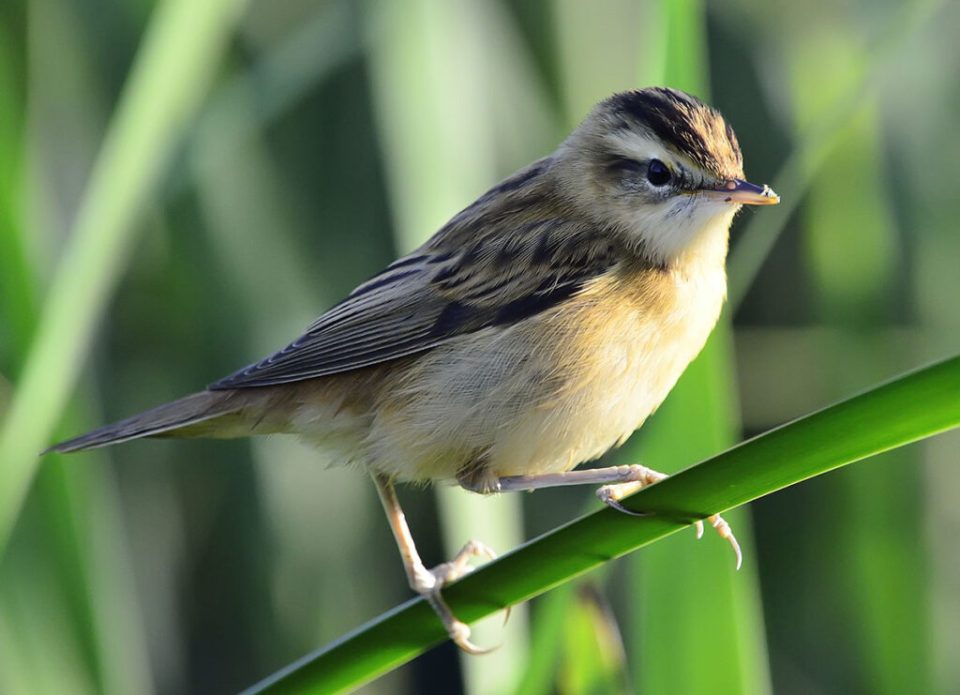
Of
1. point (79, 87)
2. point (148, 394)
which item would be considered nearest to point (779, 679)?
point (148, 394)

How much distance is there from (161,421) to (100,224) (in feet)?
1.41

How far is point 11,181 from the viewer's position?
8.46 feet

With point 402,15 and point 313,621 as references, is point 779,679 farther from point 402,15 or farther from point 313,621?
point 402,15

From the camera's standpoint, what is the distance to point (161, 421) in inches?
102

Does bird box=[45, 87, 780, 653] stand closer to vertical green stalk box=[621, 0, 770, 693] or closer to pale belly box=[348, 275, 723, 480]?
pale belly box=[348, 275, 723, 480]

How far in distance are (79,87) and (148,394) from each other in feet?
3.29

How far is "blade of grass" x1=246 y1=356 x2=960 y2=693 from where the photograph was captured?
132 centimetres

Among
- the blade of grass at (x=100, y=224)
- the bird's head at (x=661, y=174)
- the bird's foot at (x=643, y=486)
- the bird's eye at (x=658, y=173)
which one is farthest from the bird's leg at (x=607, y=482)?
the blade of grass at (x=100, y=224)

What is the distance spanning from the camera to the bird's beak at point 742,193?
7.64ft

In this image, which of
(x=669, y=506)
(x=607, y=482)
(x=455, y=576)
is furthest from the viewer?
(x=455, y=576)

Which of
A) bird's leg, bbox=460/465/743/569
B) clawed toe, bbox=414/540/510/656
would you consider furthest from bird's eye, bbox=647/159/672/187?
clawed toe, bbox=414/540/510/656

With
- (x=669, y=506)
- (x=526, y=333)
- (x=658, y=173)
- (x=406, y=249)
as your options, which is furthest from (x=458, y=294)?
(x=669, y=506)

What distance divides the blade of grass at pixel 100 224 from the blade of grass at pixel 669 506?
92 centimetres

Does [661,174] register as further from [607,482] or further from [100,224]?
[100,224]
